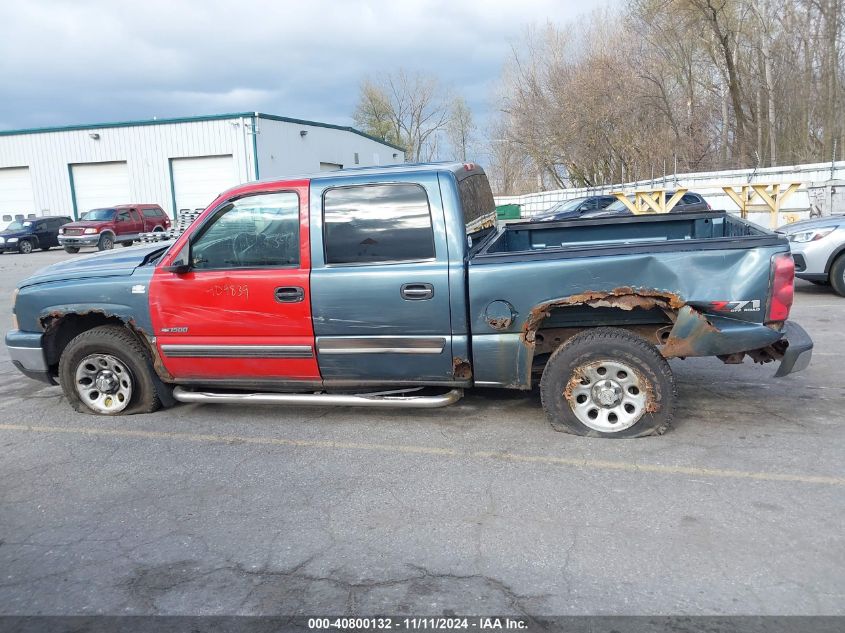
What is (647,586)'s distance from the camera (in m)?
2.92

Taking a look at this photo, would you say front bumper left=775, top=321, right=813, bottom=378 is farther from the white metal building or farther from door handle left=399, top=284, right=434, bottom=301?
the white metal building

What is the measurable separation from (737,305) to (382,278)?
2322 mm

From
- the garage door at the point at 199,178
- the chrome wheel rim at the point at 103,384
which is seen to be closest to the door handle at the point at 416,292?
the chrome wheel rim at the point at 103,384

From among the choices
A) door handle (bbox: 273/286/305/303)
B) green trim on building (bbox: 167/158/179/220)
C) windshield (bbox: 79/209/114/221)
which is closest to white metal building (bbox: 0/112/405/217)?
green trim on building (bbox: 167/158/179/220)

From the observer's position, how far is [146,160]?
108 ft

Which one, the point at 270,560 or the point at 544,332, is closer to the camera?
the point at 270,560

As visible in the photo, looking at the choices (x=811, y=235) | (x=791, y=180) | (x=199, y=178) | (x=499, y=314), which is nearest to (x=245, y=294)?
(x=499, y=314)

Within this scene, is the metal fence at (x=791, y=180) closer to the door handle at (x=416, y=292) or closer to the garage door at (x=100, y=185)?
the door handle at (x=416, y=292)

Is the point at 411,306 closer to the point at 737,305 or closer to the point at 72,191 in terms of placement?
the point at 737,305

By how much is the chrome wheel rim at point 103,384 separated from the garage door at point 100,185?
31.6 m

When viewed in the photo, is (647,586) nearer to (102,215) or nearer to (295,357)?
(295,357)

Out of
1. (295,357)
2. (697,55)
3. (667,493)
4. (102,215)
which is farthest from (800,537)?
(697,55)

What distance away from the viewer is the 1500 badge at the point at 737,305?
4219 mm

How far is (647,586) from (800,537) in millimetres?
925
